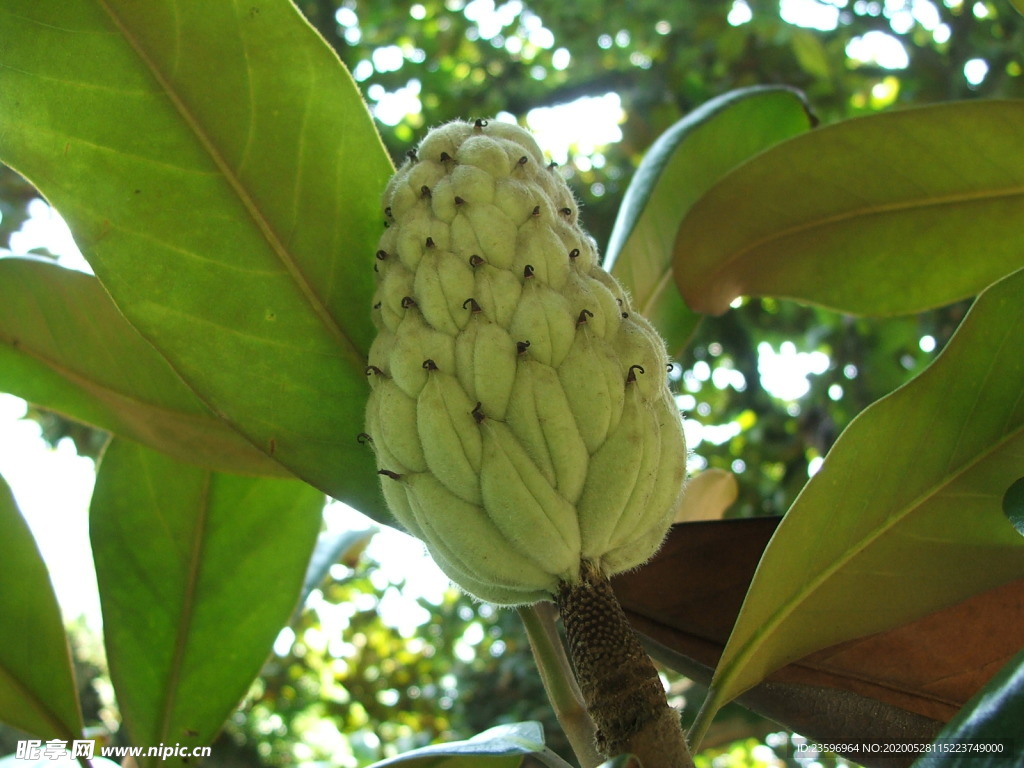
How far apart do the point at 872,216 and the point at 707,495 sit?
0.60 meters

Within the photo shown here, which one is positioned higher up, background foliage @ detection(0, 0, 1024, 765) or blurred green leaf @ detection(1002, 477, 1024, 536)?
background foliage @ detection(0, 0, 1024, 765)

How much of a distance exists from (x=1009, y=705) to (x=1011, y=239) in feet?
2.79

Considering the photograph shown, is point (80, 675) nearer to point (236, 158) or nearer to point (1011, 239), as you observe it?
point (236, 158)

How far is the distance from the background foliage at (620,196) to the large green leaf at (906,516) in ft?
6.91

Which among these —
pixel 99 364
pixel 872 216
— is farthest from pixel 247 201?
pixel 872 216

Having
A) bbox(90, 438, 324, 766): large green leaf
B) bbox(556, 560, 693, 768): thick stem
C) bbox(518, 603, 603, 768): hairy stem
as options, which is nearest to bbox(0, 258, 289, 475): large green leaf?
bbox(90, 438, 324, 766): large green leaf

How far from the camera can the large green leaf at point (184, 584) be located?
126 centimetres

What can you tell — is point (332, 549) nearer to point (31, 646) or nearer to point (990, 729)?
point (31, 646)

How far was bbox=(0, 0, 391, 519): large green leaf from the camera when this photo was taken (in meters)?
0.88

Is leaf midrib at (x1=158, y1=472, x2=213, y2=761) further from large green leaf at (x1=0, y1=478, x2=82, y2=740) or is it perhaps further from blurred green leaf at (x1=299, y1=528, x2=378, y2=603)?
blurred green leaf at (x1=299, y1=528, x2=378, y2=603)

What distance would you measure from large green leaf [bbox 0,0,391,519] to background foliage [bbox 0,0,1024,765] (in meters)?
2.37

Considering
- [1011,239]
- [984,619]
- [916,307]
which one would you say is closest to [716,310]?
[916,307]

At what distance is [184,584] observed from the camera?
1.28 meters

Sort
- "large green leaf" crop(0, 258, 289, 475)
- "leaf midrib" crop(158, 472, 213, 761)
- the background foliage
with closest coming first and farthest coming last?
1. "large green leaf" crop(0, 258, 289, 475)
2. "leaf midrib" crop(158, 472, 213, 761)
3. the background foliage
